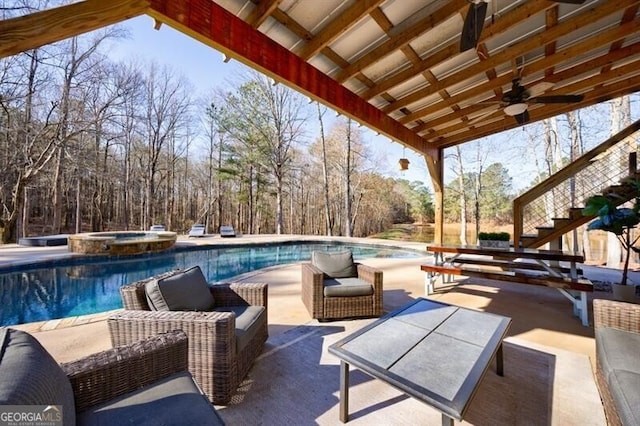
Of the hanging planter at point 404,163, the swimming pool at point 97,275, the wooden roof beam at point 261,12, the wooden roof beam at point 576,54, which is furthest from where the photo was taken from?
the hanging planter at point 404,163

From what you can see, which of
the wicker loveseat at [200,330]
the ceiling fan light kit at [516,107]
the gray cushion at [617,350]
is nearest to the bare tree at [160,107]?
the wicker loveseat at [200,330]

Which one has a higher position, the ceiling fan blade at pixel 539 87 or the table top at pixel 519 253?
the ceiling fan blade at pixel 539 87

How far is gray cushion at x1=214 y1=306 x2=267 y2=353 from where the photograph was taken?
5.91 ft

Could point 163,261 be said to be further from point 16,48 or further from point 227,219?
point 227,219

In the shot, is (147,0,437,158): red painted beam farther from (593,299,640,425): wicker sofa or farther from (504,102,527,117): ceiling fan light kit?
(593,299,640,425): wicker sofa

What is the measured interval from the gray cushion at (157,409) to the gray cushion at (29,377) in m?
0.10

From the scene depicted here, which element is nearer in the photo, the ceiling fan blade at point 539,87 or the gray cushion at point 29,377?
the gray cushion at point 29,377

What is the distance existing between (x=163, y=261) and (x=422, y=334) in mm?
7448

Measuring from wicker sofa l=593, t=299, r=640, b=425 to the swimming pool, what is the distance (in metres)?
5.09

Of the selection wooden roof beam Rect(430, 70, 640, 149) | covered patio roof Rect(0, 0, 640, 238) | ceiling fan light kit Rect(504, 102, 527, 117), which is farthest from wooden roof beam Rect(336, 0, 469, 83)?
wooden roof beam Rect(430, 70, 640, 149)

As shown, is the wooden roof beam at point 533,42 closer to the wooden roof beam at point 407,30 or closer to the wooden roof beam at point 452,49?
the wooden roof beam at point 452,49
